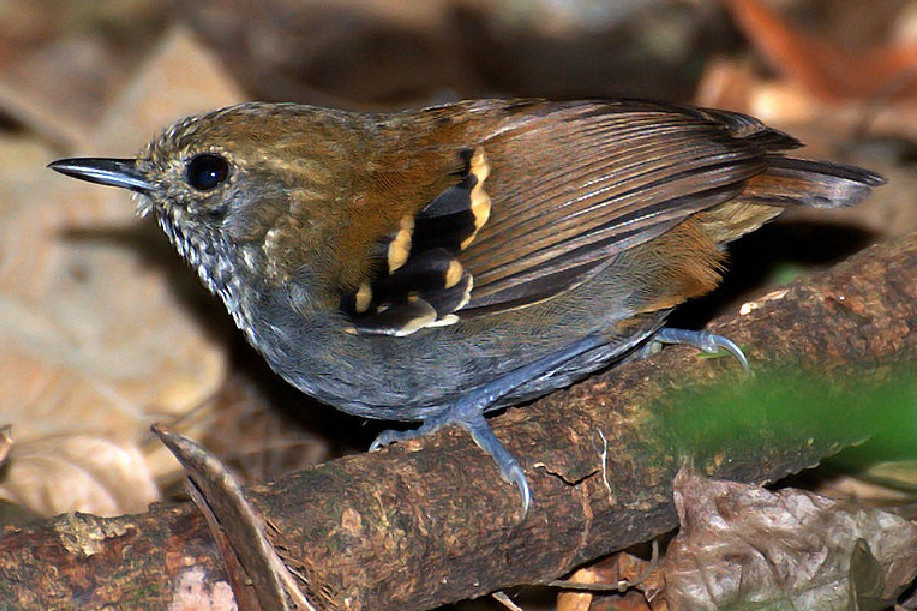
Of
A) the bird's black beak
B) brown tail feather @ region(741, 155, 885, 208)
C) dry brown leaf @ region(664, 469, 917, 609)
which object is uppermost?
the bird's black beak

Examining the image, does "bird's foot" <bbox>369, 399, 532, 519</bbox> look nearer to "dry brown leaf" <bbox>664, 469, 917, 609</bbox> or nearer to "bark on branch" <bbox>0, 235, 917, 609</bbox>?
"bark on branch" <bbox>0, 235, 917, 609</bbox>

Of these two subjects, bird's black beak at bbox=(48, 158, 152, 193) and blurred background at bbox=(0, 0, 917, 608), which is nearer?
bird's black beak at bbox=(48, 158, 152, 193)

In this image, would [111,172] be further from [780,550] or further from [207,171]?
[780,550]

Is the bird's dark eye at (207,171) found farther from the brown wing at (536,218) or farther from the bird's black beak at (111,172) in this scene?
the brown wing at (536,218)

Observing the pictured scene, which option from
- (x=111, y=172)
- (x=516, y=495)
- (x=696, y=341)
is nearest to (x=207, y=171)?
(x=111, y=172)

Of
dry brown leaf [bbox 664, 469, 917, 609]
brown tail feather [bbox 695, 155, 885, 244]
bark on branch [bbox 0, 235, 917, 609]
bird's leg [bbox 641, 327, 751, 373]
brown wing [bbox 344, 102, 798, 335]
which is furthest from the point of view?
brown tail feather [bbox 695, 155, 885, 244]

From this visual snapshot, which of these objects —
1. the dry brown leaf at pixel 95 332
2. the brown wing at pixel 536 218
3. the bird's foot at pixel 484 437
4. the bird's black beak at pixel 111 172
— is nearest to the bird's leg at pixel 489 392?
the bird's foot at pixel 484 437

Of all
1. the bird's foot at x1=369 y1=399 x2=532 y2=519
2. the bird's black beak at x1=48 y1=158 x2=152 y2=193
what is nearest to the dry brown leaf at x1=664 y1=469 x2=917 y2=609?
the bird's foot at x1=369 y1=399 x2=532 y2=519
